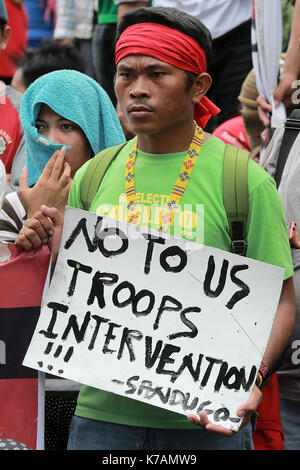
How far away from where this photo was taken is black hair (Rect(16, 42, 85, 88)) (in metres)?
6.22

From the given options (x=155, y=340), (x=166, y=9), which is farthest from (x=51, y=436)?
(x=166, y=9)

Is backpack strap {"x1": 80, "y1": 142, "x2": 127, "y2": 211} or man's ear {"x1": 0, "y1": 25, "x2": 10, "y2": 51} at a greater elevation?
man's ear {"x1": 0, "y1": 25, "x2": 10, "y2": 51}

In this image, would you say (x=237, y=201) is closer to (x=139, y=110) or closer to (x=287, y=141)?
(x=139, y=110)

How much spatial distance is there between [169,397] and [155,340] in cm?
19

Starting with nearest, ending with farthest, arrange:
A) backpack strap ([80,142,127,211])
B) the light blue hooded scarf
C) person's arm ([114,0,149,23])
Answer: backpack strap ([80,142,127,211]) < the light blue hooded scarf < person's arm ([114,0,149,23])

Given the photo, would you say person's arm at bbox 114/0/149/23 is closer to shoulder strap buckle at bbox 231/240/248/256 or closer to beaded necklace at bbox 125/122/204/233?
beaded necklace at bbox 125/122/204/233

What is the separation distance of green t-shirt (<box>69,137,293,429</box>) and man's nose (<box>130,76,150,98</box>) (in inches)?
9.2

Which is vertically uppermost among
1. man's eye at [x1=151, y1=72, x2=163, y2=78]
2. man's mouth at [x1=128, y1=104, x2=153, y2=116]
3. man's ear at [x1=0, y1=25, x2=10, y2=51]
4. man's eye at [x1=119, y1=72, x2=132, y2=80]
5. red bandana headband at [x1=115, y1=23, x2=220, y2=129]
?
red bandana headband at [x1=115, y1=23, x2=220, y2=129]

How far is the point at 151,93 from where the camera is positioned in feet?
10.5

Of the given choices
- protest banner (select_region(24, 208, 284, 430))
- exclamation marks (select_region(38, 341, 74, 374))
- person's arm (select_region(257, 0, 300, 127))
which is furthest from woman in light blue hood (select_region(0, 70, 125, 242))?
person's arm (select_region(257, 0, 300, 127))

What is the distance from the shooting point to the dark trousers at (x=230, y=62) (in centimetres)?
618

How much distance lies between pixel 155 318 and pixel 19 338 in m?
0.56

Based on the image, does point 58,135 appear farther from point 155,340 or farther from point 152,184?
point 155,340

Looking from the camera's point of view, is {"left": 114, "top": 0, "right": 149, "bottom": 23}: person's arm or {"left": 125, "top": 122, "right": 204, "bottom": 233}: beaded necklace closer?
{"left": 125, "top": 122, "right": 204, "bottom": 233}: beaded necklace
